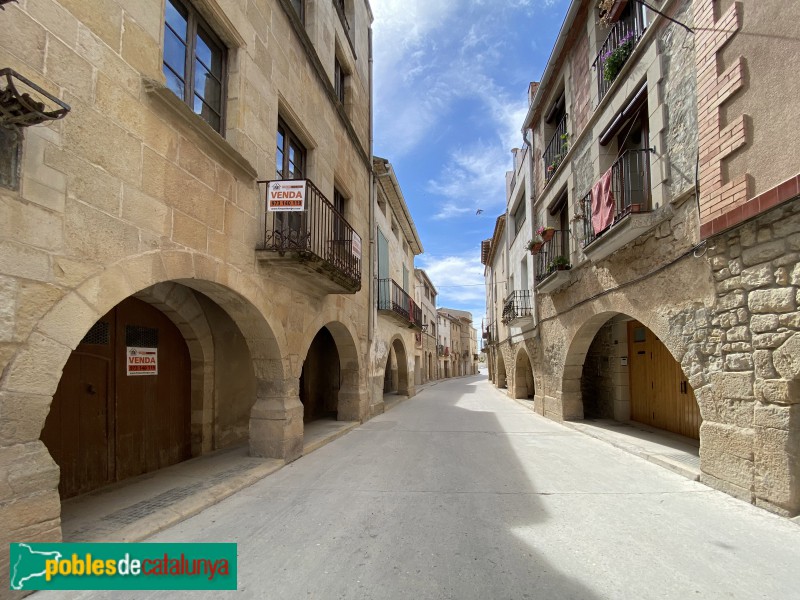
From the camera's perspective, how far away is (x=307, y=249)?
4.96 m

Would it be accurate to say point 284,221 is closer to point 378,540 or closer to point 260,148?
point 260,148

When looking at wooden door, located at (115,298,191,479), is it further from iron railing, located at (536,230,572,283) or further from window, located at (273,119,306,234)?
iron railing, located at (536,230,572,283)

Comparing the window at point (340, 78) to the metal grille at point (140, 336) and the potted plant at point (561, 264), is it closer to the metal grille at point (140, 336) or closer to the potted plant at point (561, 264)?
the potted plant at point (561, 264)

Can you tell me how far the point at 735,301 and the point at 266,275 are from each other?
16.5ft

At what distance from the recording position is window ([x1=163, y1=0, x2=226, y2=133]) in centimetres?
387

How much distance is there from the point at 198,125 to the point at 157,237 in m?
1.16

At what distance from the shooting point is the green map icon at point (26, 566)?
89.0 inches

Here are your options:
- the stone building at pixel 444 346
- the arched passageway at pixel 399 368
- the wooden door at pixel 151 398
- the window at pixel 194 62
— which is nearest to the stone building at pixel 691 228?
the window at pixel 194 62

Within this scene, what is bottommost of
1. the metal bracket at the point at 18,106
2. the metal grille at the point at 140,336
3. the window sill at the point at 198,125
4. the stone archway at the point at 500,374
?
the stone archway at the point at 500,374

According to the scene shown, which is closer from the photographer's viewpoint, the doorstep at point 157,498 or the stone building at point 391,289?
the doorstep at point 157,498

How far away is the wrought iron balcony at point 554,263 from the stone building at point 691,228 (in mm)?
78

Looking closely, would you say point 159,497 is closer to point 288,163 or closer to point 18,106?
point 18,106

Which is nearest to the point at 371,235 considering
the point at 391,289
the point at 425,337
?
the point at 391,289

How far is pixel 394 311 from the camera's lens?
481 inches
